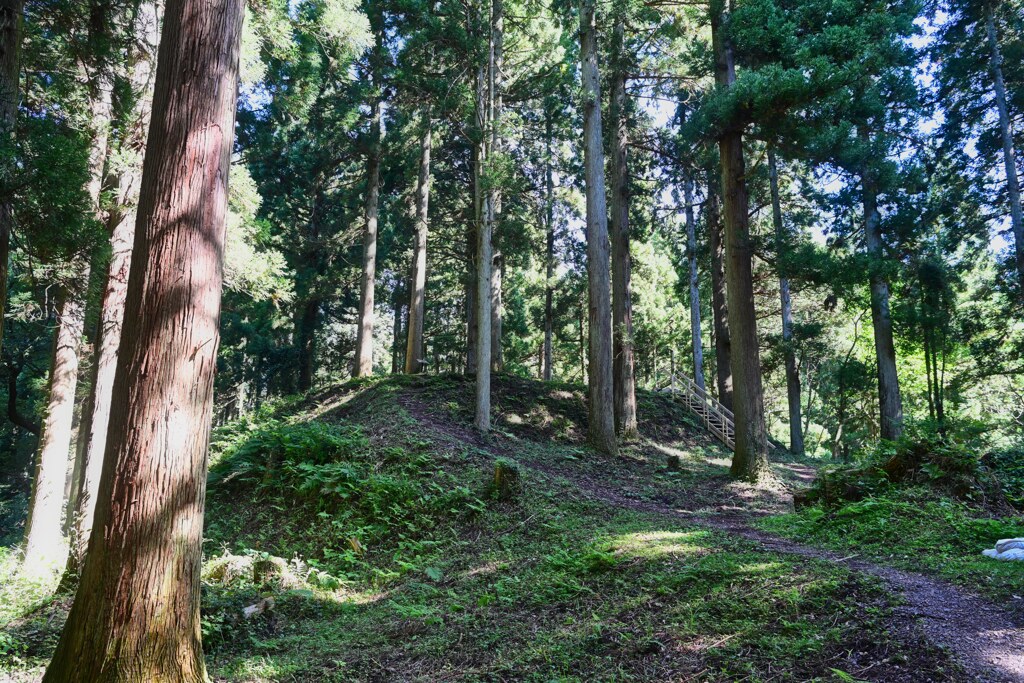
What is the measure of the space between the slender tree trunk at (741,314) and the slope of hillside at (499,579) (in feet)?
2.72

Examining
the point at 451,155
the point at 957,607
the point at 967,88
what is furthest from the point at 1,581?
the point at 967,88

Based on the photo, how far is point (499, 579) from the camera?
5703 mm

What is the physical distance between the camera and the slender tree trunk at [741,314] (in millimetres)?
10781

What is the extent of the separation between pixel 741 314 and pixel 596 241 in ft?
11.4

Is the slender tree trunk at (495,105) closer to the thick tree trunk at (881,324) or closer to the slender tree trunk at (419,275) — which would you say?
the slender tree trunk at (419,275)

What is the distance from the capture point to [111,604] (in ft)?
9.52

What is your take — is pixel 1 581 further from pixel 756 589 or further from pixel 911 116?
pixel 911 116

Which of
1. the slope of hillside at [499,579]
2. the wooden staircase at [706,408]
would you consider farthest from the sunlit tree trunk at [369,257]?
the wooden staircase at [706,408]

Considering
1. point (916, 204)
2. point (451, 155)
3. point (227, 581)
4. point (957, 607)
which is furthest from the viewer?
point (451, 155)

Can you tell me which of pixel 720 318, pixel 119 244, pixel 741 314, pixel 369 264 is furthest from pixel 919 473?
pixel 369 264

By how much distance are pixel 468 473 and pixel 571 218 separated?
13967 millimetres

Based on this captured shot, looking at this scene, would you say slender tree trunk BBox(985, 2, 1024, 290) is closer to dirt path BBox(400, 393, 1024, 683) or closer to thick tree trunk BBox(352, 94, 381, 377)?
dirt path BBox(400, 393, 1024, 683)

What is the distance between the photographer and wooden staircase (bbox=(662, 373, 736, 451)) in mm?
18219

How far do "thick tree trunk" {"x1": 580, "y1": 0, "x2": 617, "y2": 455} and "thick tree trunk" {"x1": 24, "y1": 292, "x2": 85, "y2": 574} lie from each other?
30.2 feet
